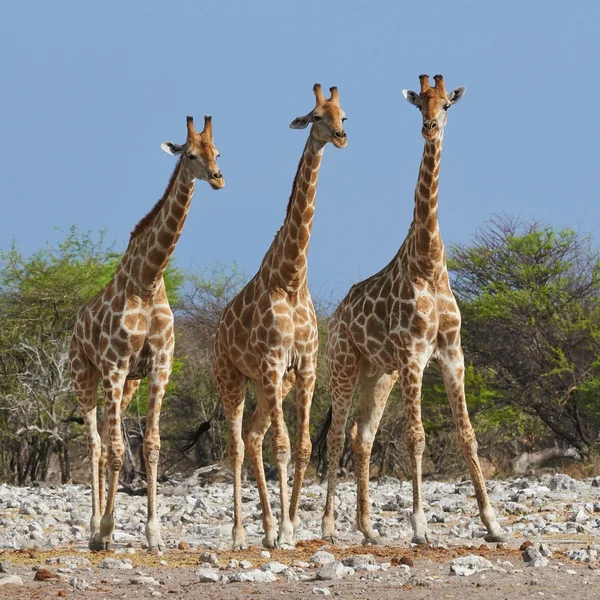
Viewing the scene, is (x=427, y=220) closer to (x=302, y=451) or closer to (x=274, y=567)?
(x=302, y=451)

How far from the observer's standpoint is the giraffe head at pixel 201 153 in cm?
912

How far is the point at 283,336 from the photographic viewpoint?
9.18 metres

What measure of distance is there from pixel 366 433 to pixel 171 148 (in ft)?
10.7

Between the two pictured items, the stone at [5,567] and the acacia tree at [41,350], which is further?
the acacia tree at [41,350]

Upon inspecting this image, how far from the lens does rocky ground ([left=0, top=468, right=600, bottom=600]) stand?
22.9 ft

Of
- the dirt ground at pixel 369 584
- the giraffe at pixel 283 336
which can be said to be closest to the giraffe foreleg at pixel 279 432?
the giraffe at pixel 283 336

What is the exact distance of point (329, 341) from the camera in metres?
10.8

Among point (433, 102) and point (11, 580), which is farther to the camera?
point (433, 102)

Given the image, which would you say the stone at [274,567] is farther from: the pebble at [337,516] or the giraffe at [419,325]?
the giraffe at [419,325]

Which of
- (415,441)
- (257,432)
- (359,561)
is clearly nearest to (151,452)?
(257,432)

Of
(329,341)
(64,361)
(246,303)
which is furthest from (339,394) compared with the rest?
(64,361)

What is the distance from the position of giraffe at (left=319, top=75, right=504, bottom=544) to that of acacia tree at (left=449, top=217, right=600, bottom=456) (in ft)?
45.5

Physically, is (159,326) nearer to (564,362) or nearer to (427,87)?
(427,87)

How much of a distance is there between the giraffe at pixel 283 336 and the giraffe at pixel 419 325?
70 cm
